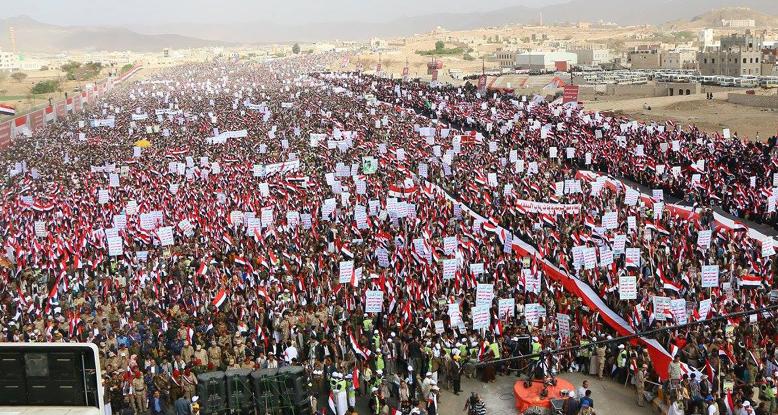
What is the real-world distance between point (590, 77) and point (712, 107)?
28.6 metres

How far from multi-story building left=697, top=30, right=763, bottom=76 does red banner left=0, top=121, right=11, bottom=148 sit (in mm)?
77886

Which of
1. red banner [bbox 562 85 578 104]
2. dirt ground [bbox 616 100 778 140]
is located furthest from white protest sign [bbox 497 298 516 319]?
dirt ground [bbox 616 100 778 140]

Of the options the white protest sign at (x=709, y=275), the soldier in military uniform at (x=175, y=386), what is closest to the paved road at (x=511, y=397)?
the white protest sign at (x=709, y=275)

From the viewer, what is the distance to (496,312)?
14.9m

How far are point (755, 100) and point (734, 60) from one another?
34.7 m

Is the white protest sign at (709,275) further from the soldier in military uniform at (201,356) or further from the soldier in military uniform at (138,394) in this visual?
the soldier in military uniform at (138,394)

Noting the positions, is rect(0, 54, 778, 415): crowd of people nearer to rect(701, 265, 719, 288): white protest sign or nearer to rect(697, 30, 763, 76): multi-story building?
rect(701, 265, 719, 288): white protest sign

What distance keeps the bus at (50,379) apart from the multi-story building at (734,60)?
95405 mm

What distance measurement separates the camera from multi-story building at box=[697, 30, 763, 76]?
9031 centimetres

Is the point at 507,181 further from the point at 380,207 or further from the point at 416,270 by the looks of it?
Answer: the point at 416,270

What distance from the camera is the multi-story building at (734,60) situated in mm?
90312

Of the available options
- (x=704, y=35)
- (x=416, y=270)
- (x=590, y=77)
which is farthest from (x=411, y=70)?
(x=416, y=270)

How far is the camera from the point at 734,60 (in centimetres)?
9162

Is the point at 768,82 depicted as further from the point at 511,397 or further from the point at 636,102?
the point at 511,397
